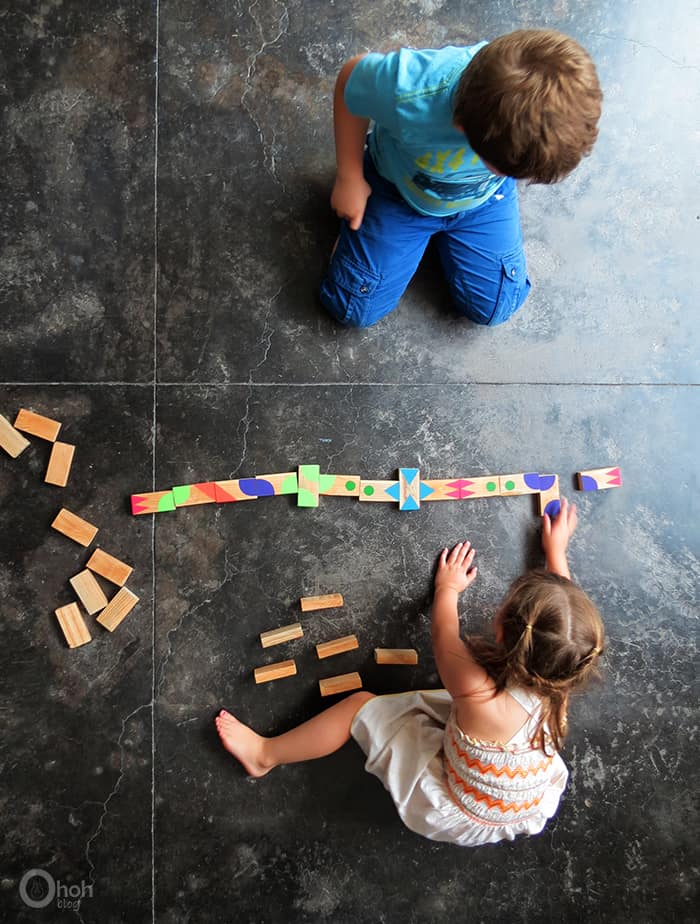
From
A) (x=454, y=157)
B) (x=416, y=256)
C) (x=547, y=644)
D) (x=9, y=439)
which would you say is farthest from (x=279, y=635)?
(x=454, y=157)

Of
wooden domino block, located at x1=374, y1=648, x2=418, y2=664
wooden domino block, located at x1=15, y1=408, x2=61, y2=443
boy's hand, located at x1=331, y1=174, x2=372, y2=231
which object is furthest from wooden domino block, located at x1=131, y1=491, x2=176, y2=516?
boy's hand, located at x1=331, y1=174, x2=372, y2=231

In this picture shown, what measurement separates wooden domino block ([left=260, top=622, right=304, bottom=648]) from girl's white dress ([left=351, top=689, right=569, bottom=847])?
0.20 meters

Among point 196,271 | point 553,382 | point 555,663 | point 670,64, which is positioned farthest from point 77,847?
point 670,64

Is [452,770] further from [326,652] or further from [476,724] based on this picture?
[326,652]

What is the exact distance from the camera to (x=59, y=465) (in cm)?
136

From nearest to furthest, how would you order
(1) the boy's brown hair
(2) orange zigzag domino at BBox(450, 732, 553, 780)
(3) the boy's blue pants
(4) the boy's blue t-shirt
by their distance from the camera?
(1) the boy's brown hair → (4) the boy's blue t-shirt → (2) orange zigzag domino at BBox(450, 732, 553, 780) → (3) the boy's blue pants

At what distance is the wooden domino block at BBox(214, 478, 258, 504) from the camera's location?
139 cm

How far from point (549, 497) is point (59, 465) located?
1003 millimetres

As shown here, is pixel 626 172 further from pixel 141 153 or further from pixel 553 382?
pixel 141 153

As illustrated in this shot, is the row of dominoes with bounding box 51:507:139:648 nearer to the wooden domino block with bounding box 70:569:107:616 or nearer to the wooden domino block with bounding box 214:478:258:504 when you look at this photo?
the wooden domino block with bounding box 70:569:107:616

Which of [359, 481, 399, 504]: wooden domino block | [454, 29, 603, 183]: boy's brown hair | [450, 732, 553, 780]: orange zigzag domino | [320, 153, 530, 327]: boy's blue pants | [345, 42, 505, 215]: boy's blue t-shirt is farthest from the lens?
[359, 481, 399, 504]: wooden domino block

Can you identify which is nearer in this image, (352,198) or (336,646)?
(352,198)

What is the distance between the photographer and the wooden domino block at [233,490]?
139cm

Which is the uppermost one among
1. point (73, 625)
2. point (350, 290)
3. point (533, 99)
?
point (533, 99)
